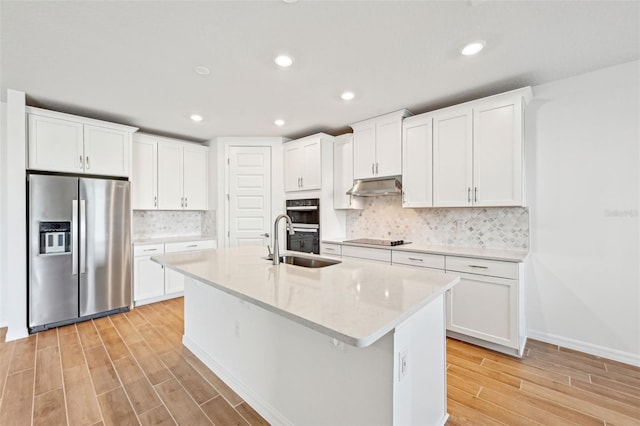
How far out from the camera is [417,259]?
293 cm

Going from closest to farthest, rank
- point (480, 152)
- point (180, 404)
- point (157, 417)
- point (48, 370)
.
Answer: point (157, 417) < point (180, 404) < point (48, 370) < point (480, 152)

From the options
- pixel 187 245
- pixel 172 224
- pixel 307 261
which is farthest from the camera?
pixel 172 224

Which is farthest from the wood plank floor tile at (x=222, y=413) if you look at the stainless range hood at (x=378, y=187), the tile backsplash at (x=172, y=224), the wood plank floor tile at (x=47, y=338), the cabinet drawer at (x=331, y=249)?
the tile backsplash at (x=172, y=224)

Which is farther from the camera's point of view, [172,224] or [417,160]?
[172,224]

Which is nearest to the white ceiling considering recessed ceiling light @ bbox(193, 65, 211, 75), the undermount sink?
recessed ceiling light @ bbox(193, 65, 211, 75)

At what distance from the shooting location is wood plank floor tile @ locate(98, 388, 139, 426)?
1.71 m

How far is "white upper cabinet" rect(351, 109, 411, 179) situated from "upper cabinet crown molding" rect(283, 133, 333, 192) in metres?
0.52

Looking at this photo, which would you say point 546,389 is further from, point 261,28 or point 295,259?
point 261,28

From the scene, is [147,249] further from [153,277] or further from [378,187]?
[378,187]

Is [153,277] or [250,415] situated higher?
[153,277]

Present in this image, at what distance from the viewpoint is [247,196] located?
4480 millimetres

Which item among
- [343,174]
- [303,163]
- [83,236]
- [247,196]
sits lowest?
[83,236]

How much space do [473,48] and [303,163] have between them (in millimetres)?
2563

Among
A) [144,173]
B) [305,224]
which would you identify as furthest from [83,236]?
[305,224]
